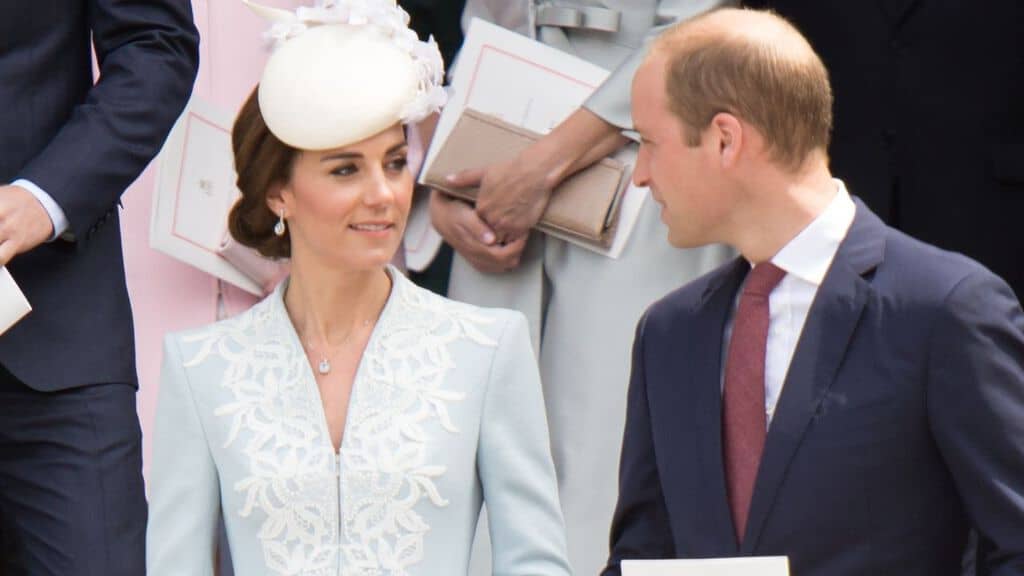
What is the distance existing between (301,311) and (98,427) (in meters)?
0.46

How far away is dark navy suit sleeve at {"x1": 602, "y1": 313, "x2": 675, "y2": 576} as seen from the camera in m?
3.50

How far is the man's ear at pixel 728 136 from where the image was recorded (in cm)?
342

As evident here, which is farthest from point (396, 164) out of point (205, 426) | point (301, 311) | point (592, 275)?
point (592, 275)

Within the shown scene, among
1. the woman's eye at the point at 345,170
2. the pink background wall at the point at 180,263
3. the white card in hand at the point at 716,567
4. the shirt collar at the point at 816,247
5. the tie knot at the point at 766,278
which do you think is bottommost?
the pink background wall at the point at 180,263

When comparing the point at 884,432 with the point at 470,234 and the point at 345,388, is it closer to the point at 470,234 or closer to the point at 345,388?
the point at 345,388

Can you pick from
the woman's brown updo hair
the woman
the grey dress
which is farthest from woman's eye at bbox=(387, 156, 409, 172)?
the grey dress

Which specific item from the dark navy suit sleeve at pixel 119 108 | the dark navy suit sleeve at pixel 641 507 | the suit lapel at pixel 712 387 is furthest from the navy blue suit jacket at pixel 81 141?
the suit lapel at pixel 712 387

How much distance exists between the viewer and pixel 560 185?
445 cm

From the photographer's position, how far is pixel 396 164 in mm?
3818

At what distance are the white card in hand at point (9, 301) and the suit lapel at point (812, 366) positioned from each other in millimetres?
1310

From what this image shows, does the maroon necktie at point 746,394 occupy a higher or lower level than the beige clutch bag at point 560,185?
higher

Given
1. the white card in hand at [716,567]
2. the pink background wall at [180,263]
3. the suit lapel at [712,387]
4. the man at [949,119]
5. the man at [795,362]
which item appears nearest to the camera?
the white card in hand at [716,567]

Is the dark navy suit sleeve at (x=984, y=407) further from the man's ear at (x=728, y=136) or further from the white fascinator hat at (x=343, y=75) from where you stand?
the white fascinator hat at (x=343, y=75)

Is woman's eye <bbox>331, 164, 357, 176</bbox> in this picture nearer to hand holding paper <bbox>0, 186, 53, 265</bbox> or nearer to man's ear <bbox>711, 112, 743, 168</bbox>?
hand holding paper <bbox>0, 186, 53, 265</bbox>
